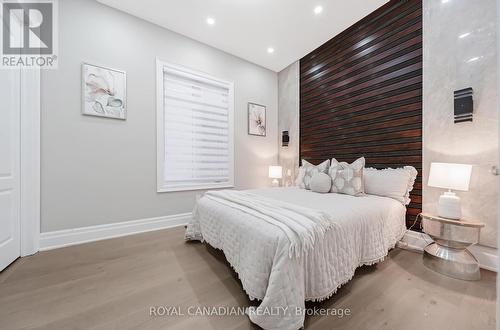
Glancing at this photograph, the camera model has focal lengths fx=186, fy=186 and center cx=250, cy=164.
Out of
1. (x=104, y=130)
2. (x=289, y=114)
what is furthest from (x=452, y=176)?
(x=104, y=130)

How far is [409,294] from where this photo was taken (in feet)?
4.61

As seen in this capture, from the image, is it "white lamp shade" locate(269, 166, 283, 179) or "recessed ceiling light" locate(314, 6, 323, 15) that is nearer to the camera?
"recessed ceiling light" locate(314, 6, 323, 15)

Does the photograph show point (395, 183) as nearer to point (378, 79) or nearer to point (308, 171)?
point (308, 171)

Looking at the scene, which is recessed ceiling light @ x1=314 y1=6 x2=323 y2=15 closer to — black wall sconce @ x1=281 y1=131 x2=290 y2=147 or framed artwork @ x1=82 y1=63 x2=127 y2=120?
black wall sconce @ x1=281 y1=131 x2=290 y2=147

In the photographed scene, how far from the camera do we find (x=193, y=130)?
3137 mm

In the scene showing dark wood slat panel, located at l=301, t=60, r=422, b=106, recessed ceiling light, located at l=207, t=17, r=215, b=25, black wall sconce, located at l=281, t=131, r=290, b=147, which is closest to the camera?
dark wood slat panel, located at l=301, t=60, r=422, b=106

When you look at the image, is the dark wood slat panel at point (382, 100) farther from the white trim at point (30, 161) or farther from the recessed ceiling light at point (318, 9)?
the white trim at point (30, 161)

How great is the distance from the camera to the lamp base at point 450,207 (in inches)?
68.4

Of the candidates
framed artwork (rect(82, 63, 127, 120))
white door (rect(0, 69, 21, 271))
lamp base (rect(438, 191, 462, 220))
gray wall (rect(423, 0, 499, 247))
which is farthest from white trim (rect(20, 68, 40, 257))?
gray wall (rect(423, 0, 499, 247))

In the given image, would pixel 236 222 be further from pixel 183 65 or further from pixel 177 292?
pixel 183 65

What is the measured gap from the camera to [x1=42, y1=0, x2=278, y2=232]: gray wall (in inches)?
84.4

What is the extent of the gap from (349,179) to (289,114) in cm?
218

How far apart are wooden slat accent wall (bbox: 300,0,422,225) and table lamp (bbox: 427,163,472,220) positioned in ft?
1.41

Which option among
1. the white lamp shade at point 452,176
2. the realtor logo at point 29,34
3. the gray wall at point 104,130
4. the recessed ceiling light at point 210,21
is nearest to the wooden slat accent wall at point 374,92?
the white lamp shade at point 452,176
